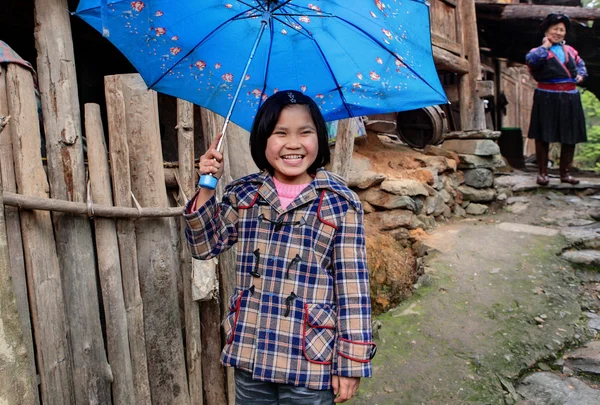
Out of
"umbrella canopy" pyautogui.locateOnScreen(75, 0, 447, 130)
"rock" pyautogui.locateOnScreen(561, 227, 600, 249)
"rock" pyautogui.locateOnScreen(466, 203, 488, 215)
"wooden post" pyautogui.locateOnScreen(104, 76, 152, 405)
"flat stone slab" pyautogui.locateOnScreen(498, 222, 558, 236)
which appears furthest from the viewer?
"rock" pyautogui.locateOnScreen(466, 203, 488, 215)

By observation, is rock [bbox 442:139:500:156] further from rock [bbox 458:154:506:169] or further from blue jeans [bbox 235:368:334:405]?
blue jeans [bbox 235:368:334:405]

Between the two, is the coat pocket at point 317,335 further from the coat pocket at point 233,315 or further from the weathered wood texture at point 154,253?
the weathered wood texture at point 154,253

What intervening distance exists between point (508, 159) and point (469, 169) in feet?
13.2

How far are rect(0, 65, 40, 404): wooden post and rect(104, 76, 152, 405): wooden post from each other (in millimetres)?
426

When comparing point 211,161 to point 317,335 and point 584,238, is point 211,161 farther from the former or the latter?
point 584,238

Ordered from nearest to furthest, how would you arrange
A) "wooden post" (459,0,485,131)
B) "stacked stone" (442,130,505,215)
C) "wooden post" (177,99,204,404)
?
"wooden post" (177,99,204,404) < "stacked stone" (442,130,505,215) < "wooden post" (459,0,485,131)

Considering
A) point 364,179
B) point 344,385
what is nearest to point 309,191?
point 344,385

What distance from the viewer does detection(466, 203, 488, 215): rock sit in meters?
6.11

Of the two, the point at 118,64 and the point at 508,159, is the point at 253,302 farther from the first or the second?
the point at 508,159

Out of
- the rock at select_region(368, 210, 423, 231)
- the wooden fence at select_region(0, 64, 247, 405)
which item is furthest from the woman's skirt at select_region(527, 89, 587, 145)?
the wooden fence at select_region(0, 64, 247, 405)

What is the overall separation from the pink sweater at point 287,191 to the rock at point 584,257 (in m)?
3.84

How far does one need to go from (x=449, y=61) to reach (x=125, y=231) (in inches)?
219

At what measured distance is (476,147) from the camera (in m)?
6.45

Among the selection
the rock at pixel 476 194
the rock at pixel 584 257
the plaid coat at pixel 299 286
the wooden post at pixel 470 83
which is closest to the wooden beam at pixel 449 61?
the wooden post at pixel 470 83
